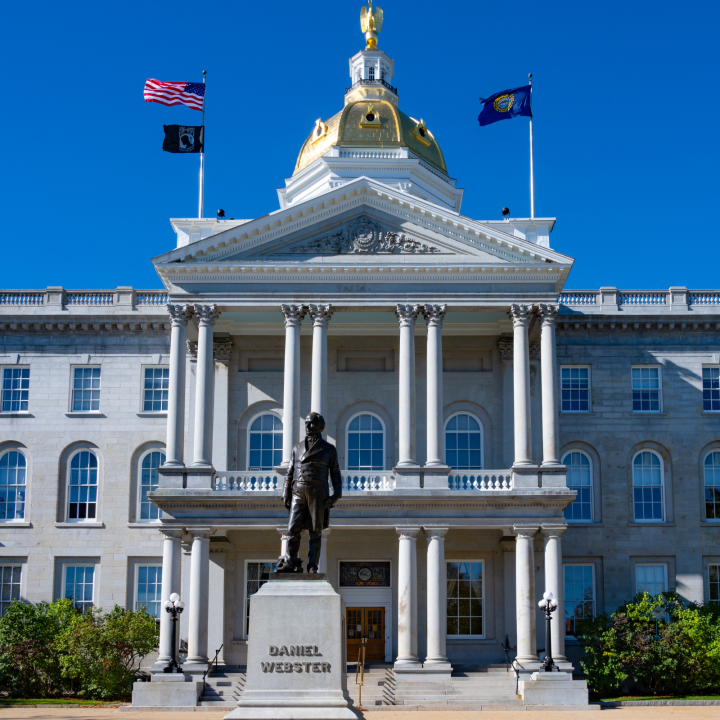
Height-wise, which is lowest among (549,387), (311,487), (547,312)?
(311,487)

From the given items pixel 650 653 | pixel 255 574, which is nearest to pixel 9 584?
pixel 255 574

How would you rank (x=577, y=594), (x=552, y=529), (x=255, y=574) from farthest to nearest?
(x=577, y=594)
(x=255, y=574)
(x=552, y=529)

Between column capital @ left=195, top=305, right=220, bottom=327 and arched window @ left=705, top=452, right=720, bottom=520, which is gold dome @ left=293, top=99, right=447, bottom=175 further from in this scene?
arched window @ left=705, top=452, right=720, bottom=520

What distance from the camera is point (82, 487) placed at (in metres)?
41.6

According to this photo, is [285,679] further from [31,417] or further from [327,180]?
[327,180]

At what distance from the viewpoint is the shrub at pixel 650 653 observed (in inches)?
1410

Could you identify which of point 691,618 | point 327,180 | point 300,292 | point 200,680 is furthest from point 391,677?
point 327,180

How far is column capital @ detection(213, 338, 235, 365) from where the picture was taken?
133ft

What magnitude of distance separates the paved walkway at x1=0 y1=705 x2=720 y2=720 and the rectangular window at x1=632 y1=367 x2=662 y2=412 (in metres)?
13.2

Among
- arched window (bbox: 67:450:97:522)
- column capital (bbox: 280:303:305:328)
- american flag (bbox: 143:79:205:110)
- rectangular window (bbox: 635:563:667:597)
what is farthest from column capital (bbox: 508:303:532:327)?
arched window (bbox: 67:450:97:522)

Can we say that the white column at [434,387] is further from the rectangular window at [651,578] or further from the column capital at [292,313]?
the rectangular window at [651,578]

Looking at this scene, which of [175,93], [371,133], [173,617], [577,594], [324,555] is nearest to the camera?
[173,617]

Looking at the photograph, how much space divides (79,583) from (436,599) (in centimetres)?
1449

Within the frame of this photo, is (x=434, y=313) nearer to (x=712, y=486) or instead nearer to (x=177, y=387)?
(x=177, y=387)
